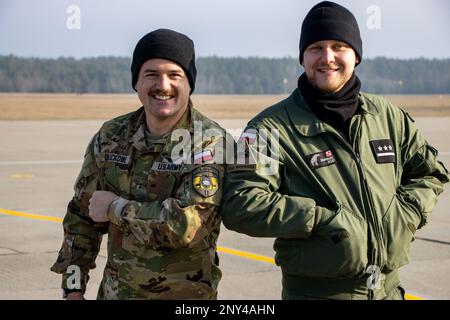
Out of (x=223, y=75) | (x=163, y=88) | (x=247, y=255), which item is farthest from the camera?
(x=223, y=75)

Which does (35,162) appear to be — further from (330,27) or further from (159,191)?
(330,27)

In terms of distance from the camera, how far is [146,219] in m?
3.39

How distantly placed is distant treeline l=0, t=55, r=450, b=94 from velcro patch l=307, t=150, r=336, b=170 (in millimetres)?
105055

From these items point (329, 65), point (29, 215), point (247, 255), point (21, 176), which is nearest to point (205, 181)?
point (329, 65)

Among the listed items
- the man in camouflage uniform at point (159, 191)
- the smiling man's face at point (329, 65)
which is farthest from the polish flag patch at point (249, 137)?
the smiling man's face at point (329, 65)

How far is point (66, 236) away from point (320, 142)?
1.28 meters

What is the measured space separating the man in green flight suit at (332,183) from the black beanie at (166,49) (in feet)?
1.33

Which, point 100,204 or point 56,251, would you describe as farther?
point 56,251

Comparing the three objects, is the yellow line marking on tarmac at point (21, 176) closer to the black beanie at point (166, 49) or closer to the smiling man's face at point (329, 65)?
the black beanie at point (166, 49)

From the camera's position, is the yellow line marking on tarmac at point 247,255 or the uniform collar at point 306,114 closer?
the uniform collar at point 306,114

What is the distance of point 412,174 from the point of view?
12.2 feet

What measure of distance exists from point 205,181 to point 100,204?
1.63 feet

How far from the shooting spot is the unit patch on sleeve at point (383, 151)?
352 centimetres

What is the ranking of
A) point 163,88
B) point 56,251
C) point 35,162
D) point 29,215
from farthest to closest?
point 35,162 < point 29,215 < point 56,251 < point 163,88
